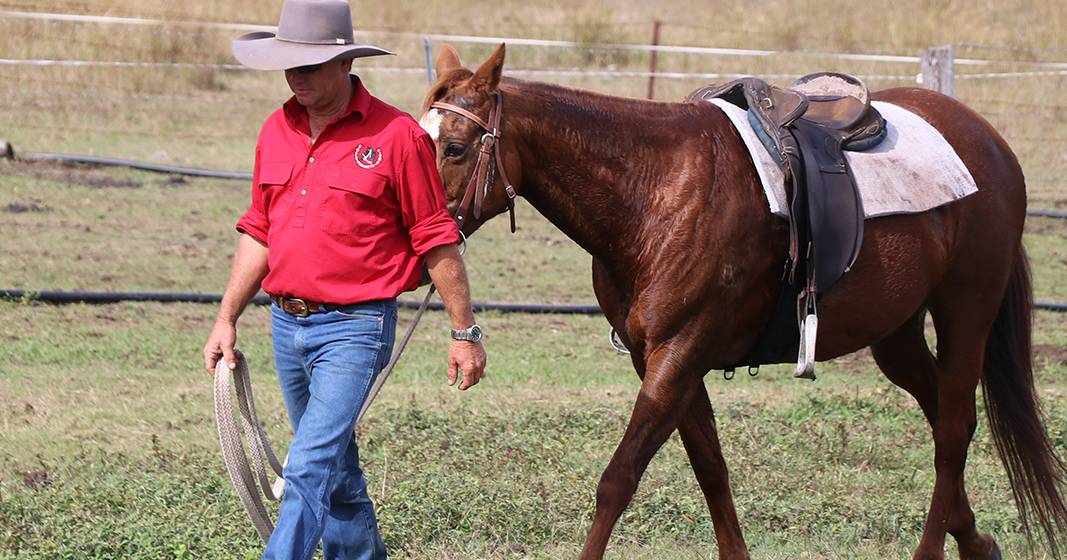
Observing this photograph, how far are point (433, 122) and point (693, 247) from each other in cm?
97

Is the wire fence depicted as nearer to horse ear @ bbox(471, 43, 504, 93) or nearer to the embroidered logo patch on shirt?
horse ear @ bbox(471, 43, 504, 93)

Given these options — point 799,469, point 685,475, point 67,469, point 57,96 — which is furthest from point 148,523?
point 57,96

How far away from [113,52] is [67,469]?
12.4 m

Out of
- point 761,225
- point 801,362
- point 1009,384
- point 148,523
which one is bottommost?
point 148,523

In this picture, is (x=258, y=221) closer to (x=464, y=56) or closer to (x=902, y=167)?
(x=902, y=167)

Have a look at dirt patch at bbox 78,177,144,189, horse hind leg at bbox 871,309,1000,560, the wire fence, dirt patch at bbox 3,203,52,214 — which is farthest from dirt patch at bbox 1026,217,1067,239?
dirt patch at bbox 3,203,52,214

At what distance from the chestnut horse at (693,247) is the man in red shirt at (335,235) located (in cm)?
32

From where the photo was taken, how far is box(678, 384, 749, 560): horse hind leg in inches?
195

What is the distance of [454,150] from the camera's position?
14.0 feet

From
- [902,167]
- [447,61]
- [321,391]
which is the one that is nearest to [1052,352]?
[902,167]

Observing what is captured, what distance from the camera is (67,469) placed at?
6.01m

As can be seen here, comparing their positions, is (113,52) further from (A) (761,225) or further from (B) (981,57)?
(A) (761,225)

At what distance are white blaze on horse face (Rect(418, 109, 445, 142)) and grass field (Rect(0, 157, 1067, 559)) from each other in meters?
1.67

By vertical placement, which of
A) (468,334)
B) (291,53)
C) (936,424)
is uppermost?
(291,53)
